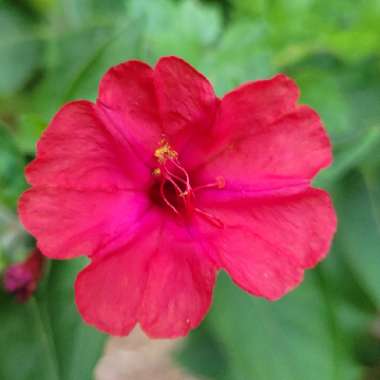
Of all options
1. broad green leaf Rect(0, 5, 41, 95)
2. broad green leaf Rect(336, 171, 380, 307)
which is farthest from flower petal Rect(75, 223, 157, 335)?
broad green leaf Rect(0, 5, 41, 95)

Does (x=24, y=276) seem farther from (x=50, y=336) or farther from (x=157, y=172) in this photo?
(x=157, y=172)

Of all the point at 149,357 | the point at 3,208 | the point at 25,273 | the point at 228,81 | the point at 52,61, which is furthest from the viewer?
the point at 149,357

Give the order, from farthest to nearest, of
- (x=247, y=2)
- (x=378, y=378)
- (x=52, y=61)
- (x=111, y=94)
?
(x=378, y=378) < (x=52, y=61) < (x=247, y=2) < (x=111, y=94)

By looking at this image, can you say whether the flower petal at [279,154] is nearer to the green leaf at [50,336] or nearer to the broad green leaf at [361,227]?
the green leaf at [50,336]

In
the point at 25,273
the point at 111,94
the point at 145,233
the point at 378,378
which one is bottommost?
the point at 378,378

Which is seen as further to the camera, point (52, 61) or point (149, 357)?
point (149, 357)

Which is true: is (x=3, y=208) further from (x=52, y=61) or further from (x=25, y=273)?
(x=52, y=61)

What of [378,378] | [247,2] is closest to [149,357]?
[378,378]
